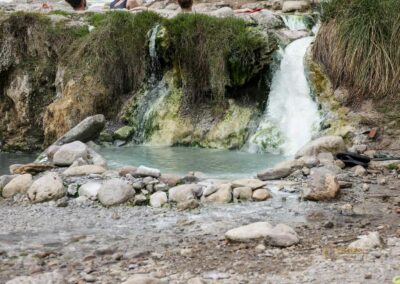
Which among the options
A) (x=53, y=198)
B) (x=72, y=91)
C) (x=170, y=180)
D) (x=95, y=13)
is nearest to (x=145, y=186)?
(x=170, y=180)

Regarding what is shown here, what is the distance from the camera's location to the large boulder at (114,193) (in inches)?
285

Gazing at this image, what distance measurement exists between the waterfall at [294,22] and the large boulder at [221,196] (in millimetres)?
7697

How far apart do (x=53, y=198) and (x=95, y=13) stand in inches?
329

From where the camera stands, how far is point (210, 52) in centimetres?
1219

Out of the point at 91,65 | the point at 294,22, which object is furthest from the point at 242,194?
the point at 294,22

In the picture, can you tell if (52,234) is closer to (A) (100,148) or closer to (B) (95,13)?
(A) (100,148)

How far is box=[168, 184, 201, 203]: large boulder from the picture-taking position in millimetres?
7138

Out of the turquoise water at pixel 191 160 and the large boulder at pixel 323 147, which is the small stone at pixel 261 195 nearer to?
the turquoise water at pixel 191 160

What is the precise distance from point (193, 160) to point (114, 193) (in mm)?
3285

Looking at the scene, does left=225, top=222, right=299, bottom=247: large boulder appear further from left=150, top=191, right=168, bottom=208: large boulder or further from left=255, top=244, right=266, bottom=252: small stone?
left=150, top=191, right=168, bottom=208: large boulder

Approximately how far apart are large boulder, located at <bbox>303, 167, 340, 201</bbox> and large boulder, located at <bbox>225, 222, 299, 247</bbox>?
4.72 ft

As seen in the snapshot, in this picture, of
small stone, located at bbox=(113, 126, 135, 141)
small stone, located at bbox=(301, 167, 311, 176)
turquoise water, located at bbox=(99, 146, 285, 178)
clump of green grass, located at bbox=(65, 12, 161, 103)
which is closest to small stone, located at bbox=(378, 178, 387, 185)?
small stone, located at bbox=(301, 167, 311, 176)

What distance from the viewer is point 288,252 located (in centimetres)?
527

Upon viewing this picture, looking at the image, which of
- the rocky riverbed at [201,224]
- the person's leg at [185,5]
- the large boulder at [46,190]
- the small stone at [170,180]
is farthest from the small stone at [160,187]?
the person's leg at [185,5]
